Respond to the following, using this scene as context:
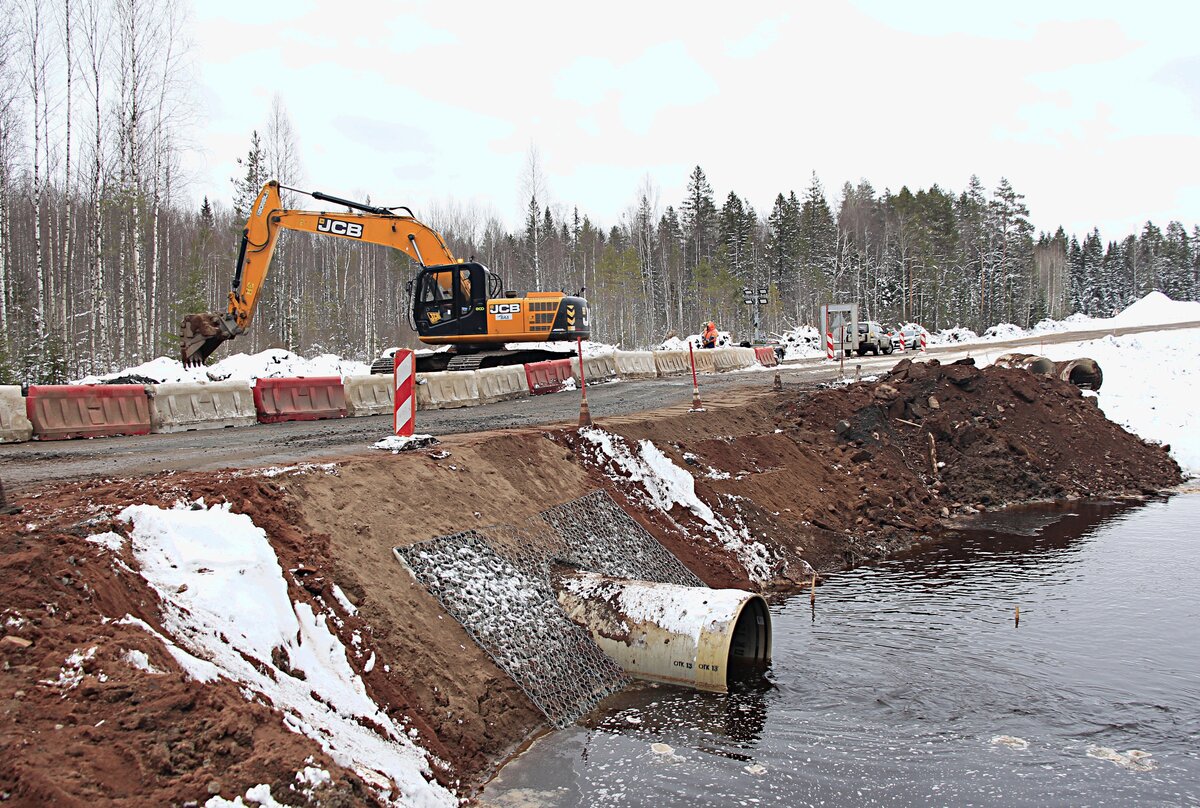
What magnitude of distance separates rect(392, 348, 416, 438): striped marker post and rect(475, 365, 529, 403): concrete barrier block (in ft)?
29.0

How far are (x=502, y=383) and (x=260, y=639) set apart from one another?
1477 cm

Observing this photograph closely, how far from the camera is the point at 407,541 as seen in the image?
770 cm

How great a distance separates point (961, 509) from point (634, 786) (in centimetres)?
1241

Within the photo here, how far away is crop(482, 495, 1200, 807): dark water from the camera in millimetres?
5840

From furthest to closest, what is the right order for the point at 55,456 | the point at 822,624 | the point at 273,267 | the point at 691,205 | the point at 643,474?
1. the point at 691,205
2. the point at 273,267
3. the point at 643,474
4. the point at 55,456
5. the point at 822,624

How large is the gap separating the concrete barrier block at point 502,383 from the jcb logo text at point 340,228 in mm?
4963

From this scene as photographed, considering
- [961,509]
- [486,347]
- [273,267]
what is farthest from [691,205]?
[961,509]

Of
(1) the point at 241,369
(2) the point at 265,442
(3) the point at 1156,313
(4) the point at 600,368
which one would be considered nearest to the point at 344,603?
(2) the point at 265,442

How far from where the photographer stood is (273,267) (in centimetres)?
4906

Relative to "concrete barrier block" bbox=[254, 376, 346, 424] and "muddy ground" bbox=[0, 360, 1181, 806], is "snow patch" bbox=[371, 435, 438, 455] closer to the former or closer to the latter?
"muddy ground" bbox=[0, 360, 1181, 806]

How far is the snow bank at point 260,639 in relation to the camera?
4824 mm

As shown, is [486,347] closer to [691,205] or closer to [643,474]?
[643,474]

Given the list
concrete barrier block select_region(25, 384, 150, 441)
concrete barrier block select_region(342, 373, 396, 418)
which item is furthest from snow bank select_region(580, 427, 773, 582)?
concrete barrier block select_region(25, 384, 150, 441)

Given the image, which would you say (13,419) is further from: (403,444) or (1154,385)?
(1154,385)
